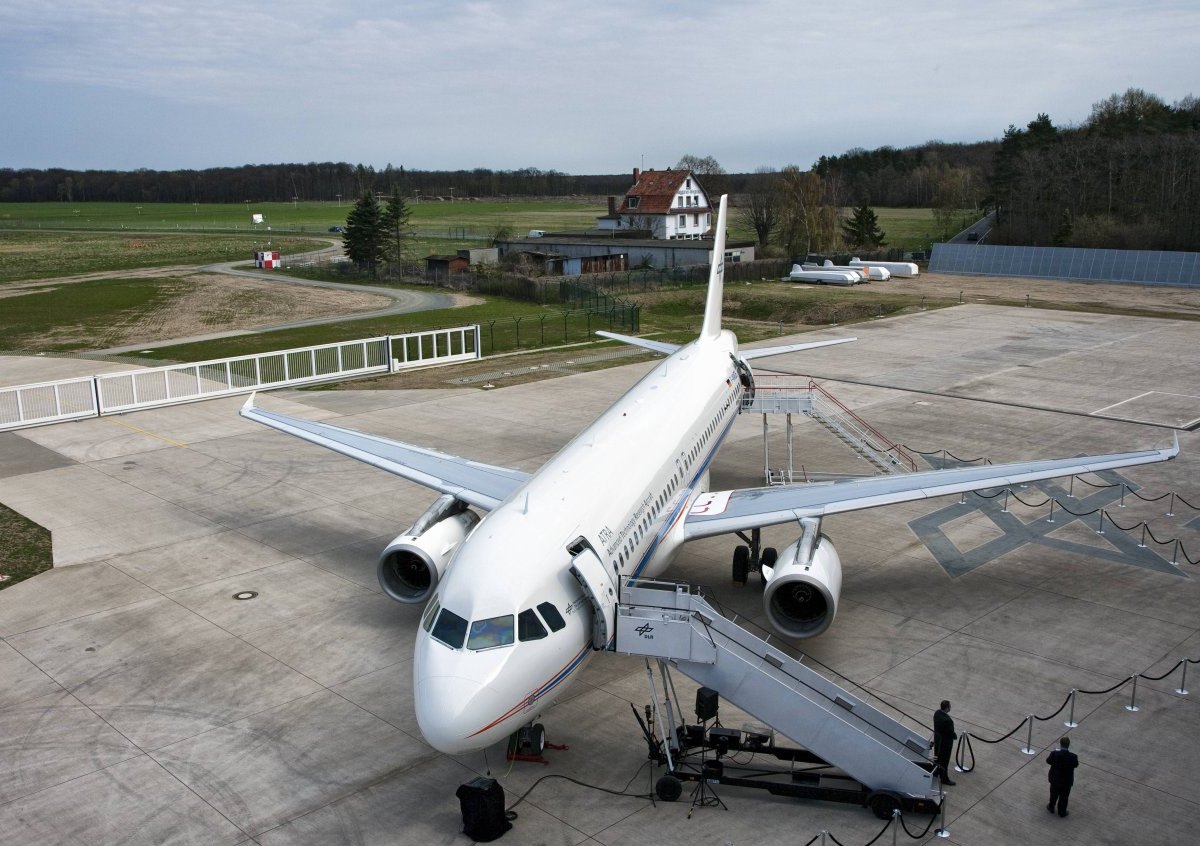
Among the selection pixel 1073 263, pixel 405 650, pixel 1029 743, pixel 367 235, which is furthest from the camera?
pixel 367 235

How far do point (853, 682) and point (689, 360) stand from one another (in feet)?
45.0

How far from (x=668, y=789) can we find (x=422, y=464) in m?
13.0

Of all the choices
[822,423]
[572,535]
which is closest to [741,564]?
[572,535]

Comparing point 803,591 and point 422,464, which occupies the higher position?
point 422,464

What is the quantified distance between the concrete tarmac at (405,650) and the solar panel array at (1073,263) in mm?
61029

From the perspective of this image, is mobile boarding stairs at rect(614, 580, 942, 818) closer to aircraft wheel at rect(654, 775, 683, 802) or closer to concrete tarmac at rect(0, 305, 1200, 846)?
aircraft wheel at rect(654, 775, 683, 802)

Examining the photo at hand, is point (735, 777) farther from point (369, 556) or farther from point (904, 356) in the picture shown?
point (904, 356)

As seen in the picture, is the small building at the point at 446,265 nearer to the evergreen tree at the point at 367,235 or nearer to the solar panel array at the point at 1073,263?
the evergreen tree at the point at 367,235

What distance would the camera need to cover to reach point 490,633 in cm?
1608

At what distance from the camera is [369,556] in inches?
1115

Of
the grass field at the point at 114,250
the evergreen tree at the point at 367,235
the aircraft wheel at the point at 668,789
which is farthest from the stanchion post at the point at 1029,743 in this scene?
the grass field at the point at 114,250

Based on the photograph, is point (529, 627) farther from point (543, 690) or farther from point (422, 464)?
point (422, 464)

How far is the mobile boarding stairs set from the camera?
16.6 m

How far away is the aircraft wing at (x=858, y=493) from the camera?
2362cm
